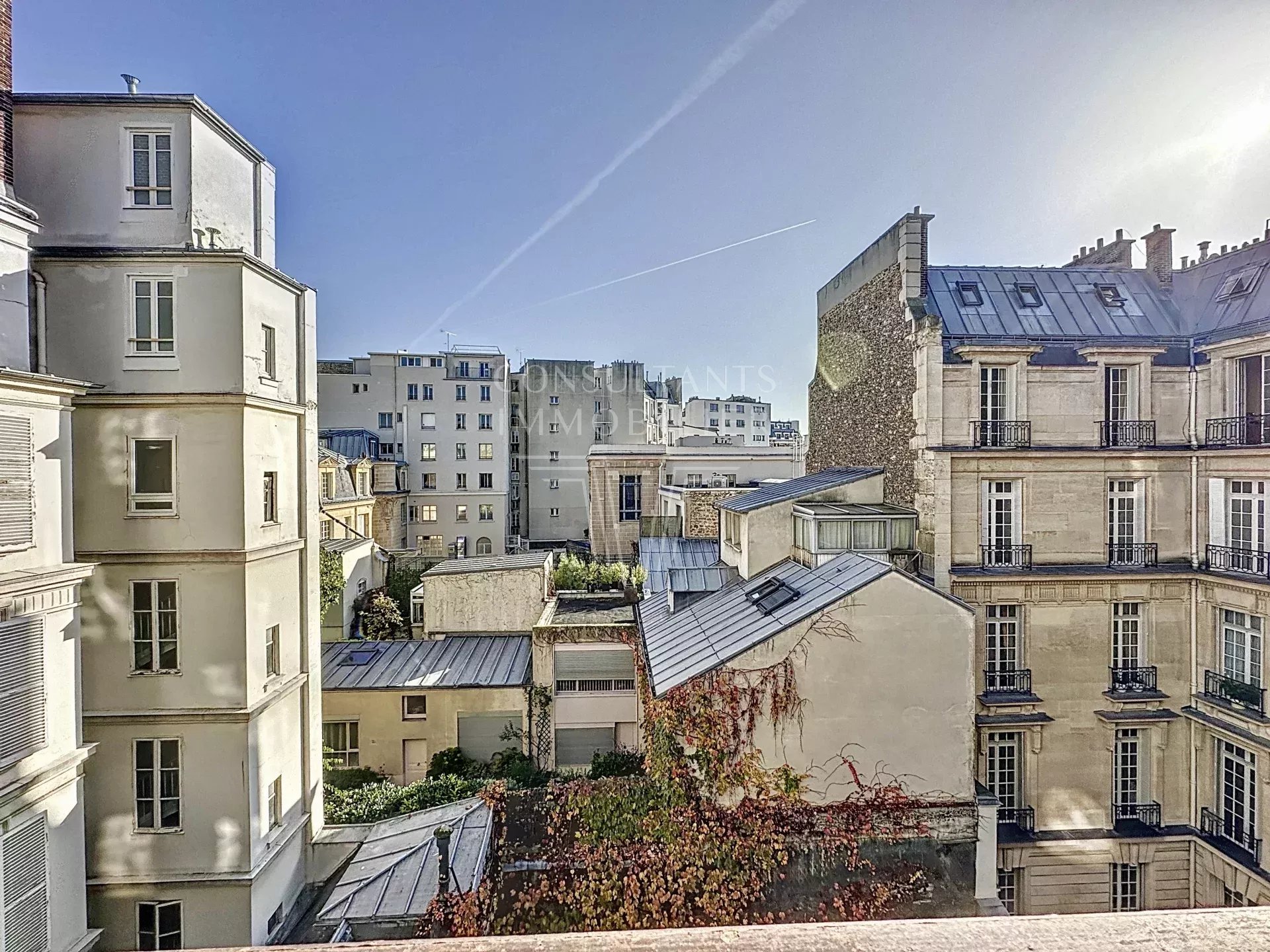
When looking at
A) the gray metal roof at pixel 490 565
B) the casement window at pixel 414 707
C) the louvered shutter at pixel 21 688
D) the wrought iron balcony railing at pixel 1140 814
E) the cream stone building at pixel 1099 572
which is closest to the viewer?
the louvered shutter at pixel 21 688

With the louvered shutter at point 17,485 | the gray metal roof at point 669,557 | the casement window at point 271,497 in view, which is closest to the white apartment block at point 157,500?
the casement window at point 271,497

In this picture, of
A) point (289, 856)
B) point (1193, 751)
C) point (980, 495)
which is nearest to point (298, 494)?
point (289, 856)

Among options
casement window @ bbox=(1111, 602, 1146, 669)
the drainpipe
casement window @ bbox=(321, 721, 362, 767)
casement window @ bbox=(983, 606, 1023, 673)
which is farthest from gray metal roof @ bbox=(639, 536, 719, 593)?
the drainpipe

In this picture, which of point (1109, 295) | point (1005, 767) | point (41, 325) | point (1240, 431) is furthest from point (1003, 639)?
point (41, 325)

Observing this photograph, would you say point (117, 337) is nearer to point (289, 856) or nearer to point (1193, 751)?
point (289, 856)

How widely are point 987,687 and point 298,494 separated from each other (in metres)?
15.3

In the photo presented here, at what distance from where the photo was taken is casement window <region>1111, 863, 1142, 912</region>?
12508 millimetres

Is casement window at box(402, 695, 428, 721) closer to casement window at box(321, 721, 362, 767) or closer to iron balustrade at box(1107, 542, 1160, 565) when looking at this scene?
casement window at box(321, 721, 362, 767)

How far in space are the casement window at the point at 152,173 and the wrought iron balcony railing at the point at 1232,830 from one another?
77.0 feet

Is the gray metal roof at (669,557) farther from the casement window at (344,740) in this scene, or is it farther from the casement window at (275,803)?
the casement window at (275,803)

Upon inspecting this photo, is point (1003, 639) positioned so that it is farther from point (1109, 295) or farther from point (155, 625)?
point (155, 625)

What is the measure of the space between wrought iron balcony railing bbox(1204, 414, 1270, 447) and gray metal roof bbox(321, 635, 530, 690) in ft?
56.9

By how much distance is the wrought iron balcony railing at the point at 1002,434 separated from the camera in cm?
1273

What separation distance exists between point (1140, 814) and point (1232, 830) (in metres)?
1.49
